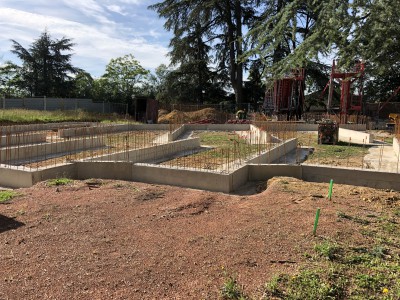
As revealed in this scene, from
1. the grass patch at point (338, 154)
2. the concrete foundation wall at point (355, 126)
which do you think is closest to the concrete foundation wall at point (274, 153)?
the grass patch at point (338, 154)

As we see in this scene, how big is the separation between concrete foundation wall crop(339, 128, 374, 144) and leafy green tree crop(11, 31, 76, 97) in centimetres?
2647

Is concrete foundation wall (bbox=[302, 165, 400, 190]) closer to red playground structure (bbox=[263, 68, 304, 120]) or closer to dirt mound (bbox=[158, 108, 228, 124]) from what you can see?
red playground structure (bbox=[263, 68, 304, 120])

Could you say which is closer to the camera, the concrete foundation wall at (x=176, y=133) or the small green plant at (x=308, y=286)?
the small green plant at (x=308, y=286)

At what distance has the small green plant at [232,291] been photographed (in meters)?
2.49

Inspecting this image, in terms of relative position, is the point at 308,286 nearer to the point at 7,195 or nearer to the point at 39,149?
the point at 7,195

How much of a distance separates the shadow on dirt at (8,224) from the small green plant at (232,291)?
2.56 meters

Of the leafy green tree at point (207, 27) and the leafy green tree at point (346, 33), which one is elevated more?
the leafy green tree at point (207, 27)

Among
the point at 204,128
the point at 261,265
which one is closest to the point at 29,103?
the point at 204,128

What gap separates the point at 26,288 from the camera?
2.67 meters

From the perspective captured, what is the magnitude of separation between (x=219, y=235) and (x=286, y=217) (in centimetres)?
91

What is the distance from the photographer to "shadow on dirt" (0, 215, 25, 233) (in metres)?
3.90

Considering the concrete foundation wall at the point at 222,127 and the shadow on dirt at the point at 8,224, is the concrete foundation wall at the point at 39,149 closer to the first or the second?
the shadow on dirt at the point at 8,224

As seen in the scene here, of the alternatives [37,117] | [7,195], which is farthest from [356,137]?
[37,117]

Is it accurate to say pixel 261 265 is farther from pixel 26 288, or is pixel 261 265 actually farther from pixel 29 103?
pixel 29 103
